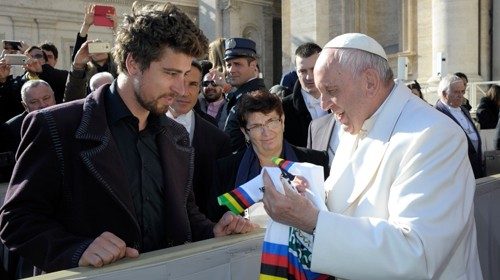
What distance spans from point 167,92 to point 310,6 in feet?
45.9

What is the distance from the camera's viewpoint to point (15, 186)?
2127 millimetres

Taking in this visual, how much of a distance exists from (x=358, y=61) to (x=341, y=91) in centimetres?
14

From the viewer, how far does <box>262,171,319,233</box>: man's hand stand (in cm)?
195

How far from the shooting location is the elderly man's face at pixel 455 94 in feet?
21.4

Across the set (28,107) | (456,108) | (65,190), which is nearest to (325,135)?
(65,190)

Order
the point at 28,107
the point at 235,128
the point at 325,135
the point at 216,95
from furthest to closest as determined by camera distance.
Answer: the point at 216,95, the point at 28,107, the point at 235,128, the point at 325,135

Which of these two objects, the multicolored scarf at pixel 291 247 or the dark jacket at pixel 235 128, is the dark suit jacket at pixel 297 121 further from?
the multicolored scarf at pixel 291 247

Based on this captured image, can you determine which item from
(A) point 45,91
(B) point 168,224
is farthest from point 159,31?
(A) point 45,91

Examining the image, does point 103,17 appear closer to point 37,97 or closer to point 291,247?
point 37,97

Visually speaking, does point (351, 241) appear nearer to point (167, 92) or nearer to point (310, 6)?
point (167, 92)

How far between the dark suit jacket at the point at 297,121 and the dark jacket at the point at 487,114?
5.59m

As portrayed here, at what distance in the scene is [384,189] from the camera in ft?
6.64

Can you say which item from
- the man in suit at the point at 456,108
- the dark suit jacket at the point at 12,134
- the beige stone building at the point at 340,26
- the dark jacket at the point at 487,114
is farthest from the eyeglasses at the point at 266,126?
the beige stone building at the point at 340,26

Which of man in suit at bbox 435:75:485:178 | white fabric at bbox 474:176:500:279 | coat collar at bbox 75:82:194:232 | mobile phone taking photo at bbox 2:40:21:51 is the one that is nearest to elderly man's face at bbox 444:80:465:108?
man in suit at bbox 435:75:485:178
